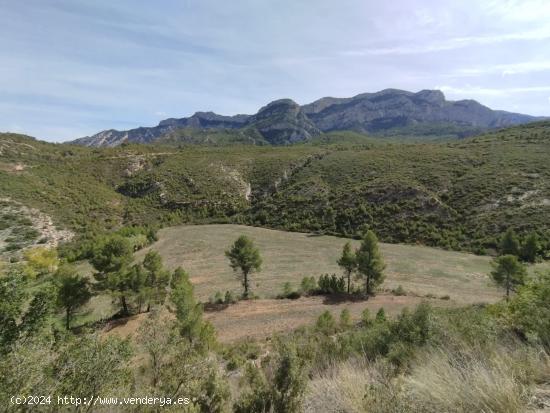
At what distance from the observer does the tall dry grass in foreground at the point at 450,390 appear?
455 cm

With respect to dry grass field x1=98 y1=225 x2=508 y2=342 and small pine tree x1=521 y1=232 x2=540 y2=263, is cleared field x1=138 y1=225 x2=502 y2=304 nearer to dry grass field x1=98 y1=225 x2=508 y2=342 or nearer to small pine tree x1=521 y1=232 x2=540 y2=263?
dry grass field x1=98 y1=225 x2=508 y2=342

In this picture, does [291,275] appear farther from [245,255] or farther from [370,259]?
[370,259]

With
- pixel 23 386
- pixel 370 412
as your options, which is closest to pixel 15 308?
pixel 23 386

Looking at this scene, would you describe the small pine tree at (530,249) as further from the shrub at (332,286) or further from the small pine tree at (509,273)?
the shrub at (332,286)

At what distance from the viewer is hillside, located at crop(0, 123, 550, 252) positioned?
5469cm

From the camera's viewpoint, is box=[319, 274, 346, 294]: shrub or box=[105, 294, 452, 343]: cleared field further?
box=[319, 274, 346, 294]: shrub

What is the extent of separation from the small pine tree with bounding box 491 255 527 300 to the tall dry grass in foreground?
28.1m

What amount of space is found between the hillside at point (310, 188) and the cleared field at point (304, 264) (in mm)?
5445

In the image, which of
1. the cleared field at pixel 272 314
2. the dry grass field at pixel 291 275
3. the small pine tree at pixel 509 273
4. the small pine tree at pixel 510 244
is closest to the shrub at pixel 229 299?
the cleared field at pixel 272 314

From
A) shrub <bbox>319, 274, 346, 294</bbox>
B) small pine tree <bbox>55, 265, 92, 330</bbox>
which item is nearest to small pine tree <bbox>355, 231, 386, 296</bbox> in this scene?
shrub <bbox>319, 274, 346, 294</bbox>

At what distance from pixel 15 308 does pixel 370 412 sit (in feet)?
31.9

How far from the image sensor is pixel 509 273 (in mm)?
29797

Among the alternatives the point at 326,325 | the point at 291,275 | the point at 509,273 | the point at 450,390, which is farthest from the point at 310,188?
the point at 450,390

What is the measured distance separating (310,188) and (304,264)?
31.9m
